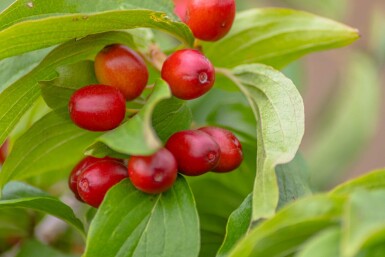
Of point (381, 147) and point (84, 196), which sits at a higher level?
point (84, 196)

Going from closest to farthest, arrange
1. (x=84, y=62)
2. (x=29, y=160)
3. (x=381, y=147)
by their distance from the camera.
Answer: (x=84, y=62), (x=29, y=160), (x=381, y=147)

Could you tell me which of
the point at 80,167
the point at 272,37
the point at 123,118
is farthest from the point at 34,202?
the point at 272,37

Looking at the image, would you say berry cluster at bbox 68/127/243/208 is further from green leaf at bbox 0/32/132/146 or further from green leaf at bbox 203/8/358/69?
green leaf at bbox 203/8/358/69

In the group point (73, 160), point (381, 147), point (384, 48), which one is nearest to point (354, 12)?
point (381, 147)

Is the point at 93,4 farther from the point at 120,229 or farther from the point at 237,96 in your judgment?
the point at 237,96

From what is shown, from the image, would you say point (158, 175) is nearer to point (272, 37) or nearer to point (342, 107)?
point (272, 37)

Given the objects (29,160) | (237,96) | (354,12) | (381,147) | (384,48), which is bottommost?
(381,147)

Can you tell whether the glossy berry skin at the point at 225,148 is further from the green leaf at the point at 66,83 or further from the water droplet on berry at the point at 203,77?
the green leaf at the point at 66,83

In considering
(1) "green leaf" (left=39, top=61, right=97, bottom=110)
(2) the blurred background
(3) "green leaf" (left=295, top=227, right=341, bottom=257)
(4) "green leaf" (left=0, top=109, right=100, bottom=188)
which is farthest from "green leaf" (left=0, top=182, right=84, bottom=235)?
(2) the blurred background
